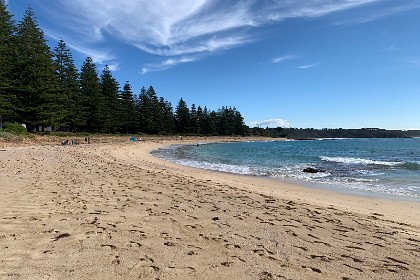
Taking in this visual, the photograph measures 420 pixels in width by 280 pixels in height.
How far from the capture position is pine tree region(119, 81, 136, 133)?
67225 mm

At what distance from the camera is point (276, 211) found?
6625 millimetres

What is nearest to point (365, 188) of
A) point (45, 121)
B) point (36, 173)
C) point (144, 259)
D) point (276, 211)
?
point (276, 211)

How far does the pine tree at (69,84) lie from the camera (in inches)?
1914

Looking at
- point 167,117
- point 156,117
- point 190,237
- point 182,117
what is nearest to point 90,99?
Answer: point 156,117

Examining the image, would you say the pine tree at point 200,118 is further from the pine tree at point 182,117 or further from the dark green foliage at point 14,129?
the dark green foliage at point 14,129

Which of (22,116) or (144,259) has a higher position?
(22,116)

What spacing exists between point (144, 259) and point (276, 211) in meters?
3.88

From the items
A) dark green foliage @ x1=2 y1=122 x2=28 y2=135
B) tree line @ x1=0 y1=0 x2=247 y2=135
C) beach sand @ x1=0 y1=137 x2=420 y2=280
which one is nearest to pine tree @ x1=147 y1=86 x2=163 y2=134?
tree line @ x1=0 y1=0 x2=247 y2=135

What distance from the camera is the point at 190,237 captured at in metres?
4.51

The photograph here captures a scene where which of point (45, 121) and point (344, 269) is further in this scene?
point (45, 121)

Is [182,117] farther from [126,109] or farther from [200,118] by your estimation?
[126,109]

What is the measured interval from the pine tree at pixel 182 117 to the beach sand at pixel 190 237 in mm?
85877

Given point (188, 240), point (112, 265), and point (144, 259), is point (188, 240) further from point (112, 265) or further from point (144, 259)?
point (112, 265)

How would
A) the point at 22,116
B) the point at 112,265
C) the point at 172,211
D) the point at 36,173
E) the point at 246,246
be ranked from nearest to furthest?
the point at 112,265, the point at 246,246, the point at 172,211, the point at 36,173, the point at 22,116
